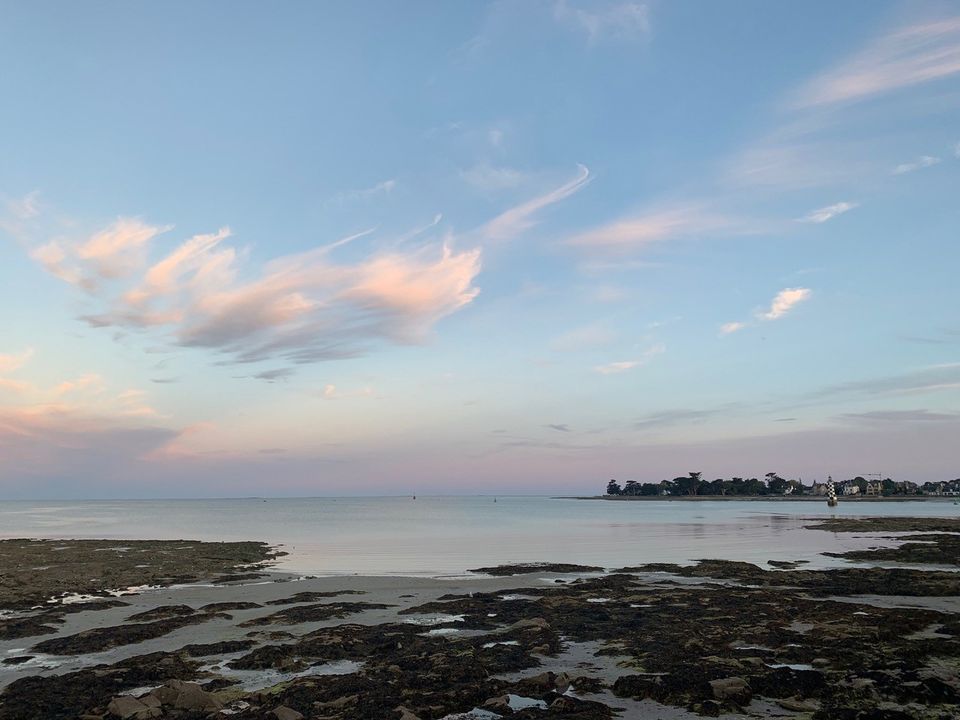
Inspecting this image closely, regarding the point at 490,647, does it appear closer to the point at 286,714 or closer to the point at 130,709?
the point at 286,714

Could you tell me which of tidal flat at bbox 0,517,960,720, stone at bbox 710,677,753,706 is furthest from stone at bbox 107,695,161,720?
stone at bbox 710,677,753,706

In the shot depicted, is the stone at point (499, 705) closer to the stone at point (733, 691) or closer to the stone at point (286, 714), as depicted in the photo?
the stone at point (286, 714)

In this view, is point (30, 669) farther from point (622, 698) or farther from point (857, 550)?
point (857, 550)

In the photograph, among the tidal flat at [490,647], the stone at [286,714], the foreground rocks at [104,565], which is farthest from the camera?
the foreground rocks at [104,565]

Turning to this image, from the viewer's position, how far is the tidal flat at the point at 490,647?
38.8 ft

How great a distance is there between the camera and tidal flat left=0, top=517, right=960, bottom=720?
11.8 meters

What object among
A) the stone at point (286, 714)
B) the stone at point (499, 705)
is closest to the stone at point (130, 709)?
the stone at point (286, 714)

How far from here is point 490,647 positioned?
16250 mm

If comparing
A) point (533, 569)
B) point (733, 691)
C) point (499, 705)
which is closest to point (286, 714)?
point (499, 705)

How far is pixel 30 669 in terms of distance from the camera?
49.1ft

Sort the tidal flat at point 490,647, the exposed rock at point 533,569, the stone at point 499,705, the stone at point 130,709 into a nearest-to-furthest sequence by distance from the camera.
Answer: the stone at point 130,709 < the stone at point 499,705 < the tidal flat at point 490,647 < the exposed rock at point 533,569

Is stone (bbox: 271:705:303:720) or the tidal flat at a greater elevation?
stone (bbox: 271:705:303:720)

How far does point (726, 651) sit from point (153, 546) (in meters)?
46.5

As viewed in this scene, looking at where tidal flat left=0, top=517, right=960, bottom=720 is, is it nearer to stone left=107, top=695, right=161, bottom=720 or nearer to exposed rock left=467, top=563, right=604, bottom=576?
stone left=107, top=695, right=161, bottom=720
